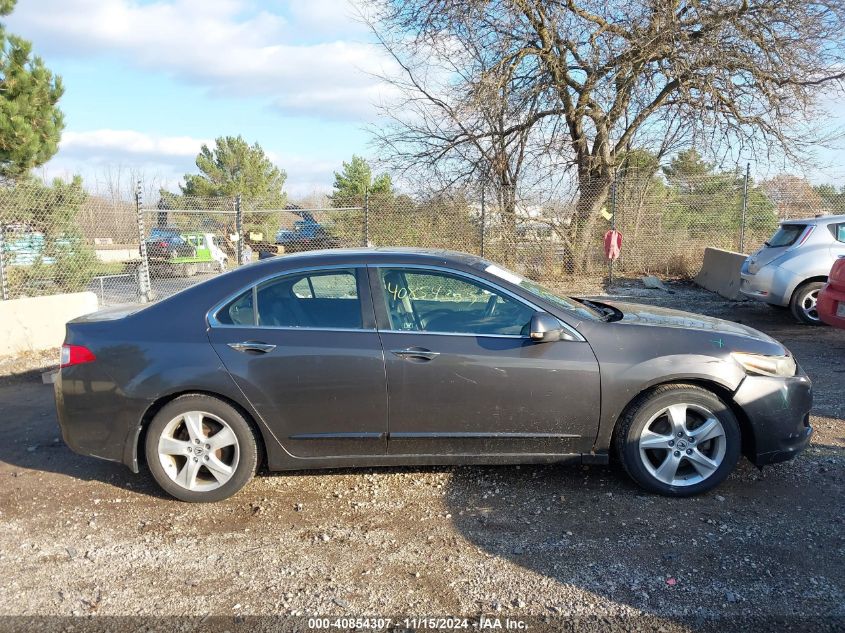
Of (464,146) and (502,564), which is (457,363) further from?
(464,146)

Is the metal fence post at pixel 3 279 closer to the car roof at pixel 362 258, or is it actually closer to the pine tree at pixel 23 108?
the pine tree at pixel 23 108

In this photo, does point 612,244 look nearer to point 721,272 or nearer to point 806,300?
point 721,272

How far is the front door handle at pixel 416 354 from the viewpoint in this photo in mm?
3797

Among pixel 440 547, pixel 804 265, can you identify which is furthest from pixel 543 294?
pixel 804 265

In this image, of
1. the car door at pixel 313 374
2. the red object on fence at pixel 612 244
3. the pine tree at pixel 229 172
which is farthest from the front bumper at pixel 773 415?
the pine tree at pixel 229 172

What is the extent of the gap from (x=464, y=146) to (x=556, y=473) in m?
12.3

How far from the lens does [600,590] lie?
2967 mm

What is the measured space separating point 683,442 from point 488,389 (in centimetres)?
122

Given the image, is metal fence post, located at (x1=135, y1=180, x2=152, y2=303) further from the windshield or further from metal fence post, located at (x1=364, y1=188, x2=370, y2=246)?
the windshield

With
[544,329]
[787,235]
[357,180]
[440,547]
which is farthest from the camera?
[357,180]

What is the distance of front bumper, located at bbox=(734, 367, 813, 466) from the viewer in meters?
3.79

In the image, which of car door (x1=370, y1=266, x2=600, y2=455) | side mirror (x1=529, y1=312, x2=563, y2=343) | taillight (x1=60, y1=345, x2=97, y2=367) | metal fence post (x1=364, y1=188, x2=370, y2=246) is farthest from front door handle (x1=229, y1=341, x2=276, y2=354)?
metal fence post (x1=364, y1=188, x2=370, y2=246)

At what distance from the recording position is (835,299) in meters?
7.09

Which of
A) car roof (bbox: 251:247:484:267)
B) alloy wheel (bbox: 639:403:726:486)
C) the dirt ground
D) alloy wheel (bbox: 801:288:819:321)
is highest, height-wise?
car roof (bbox: 251:247:484:267)
